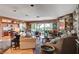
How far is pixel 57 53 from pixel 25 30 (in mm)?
824

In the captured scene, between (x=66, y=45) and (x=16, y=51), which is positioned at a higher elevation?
(x=66, y=45)

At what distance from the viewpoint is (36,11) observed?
2723 millimetres

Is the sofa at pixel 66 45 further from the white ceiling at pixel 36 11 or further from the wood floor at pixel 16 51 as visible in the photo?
the white ceiling at pixel 36 11

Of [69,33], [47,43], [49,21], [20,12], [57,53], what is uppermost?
[20,12]

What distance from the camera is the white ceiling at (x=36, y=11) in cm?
264

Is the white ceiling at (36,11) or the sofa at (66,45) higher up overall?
the white ceiling at (36,11)

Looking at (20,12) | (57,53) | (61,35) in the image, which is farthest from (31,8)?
(57,53)

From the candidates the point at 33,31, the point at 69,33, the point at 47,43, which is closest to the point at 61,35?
the point at 69,33

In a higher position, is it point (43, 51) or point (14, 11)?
point (14, 11)

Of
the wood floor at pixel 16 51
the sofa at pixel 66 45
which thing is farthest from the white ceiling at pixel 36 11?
the wood floor at pixel 16 51

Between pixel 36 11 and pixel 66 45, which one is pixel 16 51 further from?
pixel 66 45

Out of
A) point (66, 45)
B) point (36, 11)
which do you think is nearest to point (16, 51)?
point (36, 11)

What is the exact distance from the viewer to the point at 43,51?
2.79 metres

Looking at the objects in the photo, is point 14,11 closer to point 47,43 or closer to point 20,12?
point 20,12
